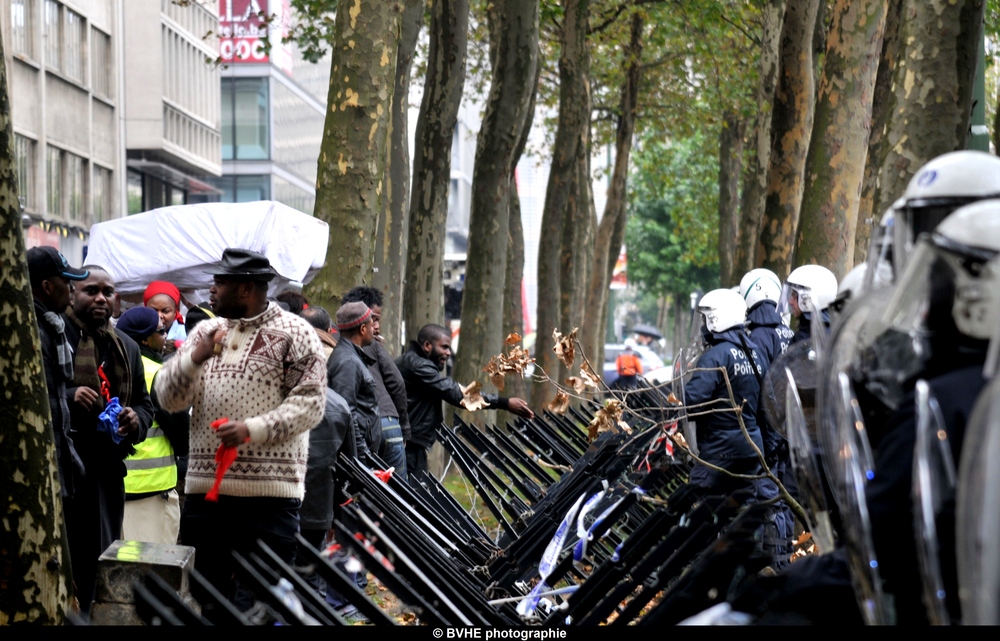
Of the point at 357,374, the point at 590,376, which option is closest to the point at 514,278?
the point at 357,374

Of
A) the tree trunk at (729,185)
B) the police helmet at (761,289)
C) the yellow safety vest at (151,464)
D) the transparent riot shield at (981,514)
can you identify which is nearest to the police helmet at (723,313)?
the police helmet at (761,289)

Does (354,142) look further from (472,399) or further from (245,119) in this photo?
(245,119)

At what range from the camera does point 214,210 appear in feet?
33.6

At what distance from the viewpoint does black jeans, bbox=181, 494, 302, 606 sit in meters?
5.71

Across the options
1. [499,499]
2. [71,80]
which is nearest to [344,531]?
[499,499]

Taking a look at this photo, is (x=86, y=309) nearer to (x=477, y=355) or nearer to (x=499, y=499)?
(x=499, y=499)

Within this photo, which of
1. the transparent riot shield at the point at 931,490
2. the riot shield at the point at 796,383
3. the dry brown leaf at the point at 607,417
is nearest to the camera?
the transparent riot shield at the point at 931,490

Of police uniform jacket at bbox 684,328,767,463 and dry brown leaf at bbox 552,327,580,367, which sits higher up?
dry brown leaf at bbox 552,327,580,367

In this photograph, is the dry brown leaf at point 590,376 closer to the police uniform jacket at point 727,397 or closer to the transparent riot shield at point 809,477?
the police uniform jacket at point 727,397

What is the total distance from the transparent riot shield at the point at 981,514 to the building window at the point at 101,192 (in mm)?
37651

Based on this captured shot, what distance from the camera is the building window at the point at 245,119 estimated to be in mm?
53688

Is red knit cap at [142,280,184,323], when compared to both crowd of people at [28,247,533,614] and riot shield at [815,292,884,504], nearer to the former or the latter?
crowd of people at [28,247,533,614]

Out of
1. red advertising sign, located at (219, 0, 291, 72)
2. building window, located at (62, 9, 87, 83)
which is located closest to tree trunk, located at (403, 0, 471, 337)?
red advertising sign, located at (219, 0, 291, 72)

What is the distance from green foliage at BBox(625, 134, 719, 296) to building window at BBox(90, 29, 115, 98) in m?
15.2
